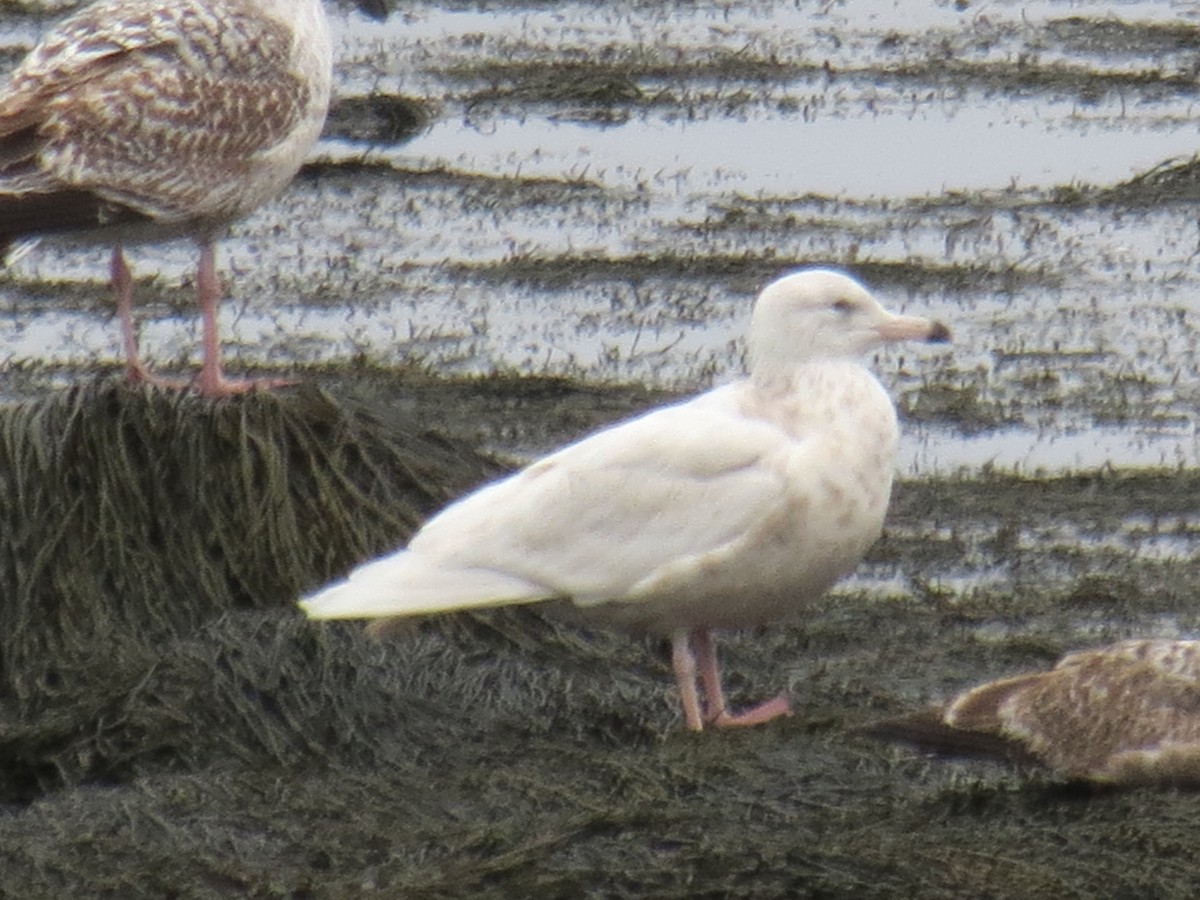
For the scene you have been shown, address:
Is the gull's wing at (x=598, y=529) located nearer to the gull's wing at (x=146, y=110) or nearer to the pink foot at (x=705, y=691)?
the pink foot at (x=705, y=691)

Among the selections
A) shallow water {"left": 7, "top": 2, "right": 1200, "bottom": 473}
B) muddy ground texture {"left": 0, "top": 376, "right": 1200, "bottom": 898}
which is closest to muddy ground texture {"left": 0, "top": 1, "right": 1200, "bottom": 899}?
muddy ground texture {"left": 0, "top": 376, "right": 1200, "bottom": 898}

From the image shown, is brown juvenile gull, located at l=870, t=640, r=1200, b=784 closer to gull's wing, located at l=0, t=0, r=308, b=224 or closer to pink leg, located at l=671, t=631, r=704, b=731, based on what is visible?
pink leg, located at l=671, t=631, r=704, b=731

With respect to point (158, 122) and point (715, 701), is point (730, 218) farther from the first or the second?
point (715, 701)

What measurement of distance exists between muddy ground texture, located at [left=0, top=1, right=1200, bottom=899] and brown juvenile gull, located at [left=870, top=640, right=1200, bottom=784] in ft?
0.24

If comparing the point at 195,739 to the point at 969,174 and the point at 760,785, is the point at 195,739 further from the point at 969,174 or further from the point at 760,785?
the point at 969,174

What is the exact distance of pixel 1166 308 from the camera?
500 inches

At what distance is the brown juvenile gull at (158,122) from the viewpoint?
8750 mm

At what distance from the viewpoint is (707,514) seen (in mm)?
7152

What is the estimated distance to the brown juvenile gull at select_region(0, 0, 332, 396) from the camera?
28.7 ft

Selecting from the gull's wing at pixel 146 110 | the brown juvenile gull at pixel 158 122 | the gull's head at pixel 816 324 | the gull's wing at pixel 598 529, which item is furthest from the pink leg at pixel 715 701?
the gull's wing at pixel 146 110

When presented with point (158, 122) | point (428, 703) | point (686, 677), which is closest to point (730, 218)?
point (158, 122)

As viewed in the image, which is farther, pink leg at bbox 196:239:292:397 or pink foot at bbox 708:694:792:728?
pink leg at bbox 196:239:292:397

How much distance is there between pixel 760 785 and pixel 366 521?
207cm

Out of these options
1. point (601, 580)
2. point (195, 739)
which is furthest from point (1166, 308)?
point (195, 739)
